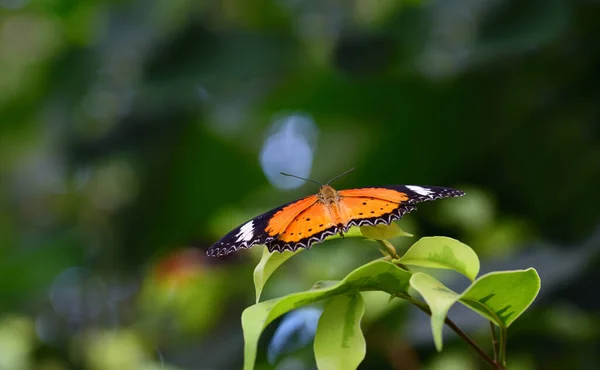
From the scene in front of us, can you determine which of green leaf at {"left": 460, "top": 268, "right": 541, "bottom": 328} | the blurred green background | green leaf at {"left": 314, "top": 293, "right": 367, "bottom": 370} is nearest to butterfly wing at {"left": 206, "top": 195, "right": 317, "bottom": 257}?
green leaf at {"left": 314, "top": 293, "right": 367, "bottom": 370}

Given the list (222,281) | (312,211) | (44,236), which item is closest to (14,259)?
(44,236)

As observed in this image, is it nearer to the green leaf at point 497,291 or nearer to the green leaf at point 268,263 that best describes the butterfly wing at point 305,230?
the green leaf at point 268,263

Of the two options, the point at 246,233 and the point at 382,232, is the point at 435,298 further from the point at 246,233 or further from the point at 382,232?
the point at 246,233

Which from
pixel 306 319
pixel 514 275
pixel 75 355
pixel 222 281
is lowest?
pixel 75 355

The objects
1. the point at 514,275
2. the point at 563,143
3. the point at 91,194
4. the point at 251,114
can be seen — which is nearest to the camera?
the point at 514,275

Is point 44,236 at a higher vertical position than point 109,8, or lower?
lower

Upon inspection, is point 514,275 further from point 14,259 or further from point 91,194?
point 91,194

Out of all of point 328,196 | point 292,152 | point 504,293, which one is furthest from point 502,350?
point 292,152
